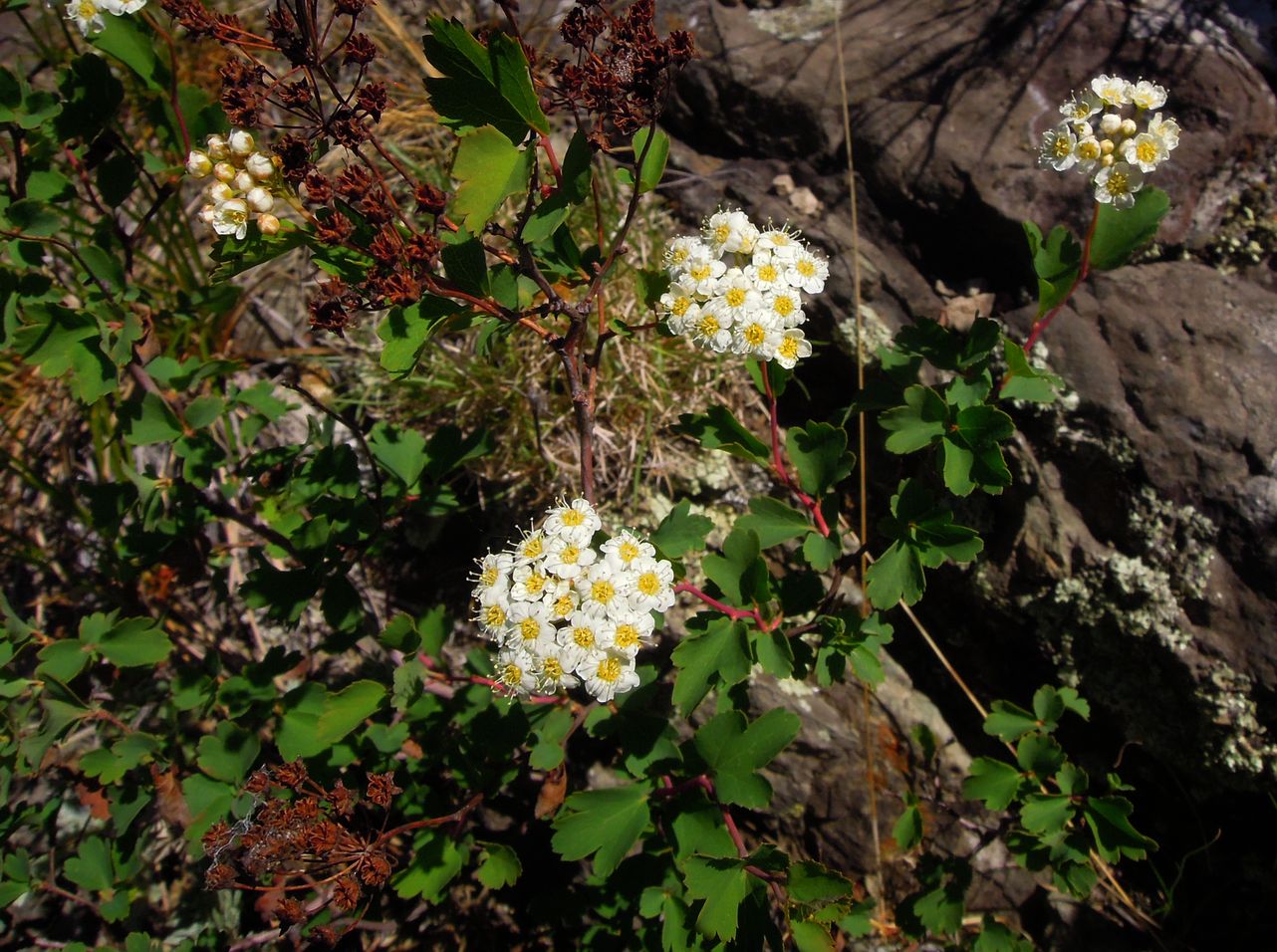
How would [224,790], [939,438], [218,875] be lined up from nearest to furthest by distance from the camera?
[218,875] → [939,438] → [224,790]

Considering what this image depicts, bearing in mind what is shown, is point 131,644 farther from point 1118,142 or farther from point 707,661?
point 1118,142

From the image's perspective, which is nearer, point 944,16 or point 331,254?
point 331,254

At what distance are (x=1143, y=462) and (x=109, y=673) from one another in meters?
3.16

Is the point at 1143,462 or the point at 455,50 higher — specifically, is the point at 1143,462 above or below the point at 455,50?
below

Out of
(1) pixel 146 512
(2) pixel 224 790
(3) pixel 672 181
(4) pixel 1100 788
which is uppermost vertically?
(3) pixel 672 181

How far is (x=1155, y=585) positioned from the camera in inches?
92.5

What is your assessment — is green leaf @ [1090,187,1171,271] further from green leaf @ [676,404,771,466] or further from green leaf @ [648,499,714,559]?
green leaf @ [648,499,714,559]

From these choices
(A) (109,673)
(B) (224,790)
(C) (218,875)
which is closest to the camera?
(C) (218,875)

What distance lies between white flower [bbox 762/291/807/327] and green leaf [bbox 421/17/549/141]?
63 centimetres

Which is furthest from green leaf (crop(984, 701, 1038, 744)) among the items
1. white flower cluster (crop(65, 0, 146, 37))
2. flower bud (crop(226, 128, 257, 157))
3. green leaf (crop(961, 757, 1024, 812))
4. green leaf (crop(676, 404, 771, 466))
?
white flower cluster (crop(65, 0, 146, 37))

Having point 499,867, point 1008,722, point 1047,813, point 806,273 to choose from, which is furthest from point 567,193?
point 1047,813

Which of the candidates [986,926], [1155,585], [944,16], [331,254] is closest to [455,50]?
[331,254]

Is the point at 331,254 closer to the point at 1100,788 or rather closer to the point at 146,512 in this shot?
the point at 146,512

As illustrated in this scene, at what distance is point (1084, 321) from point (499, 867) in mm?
2315
